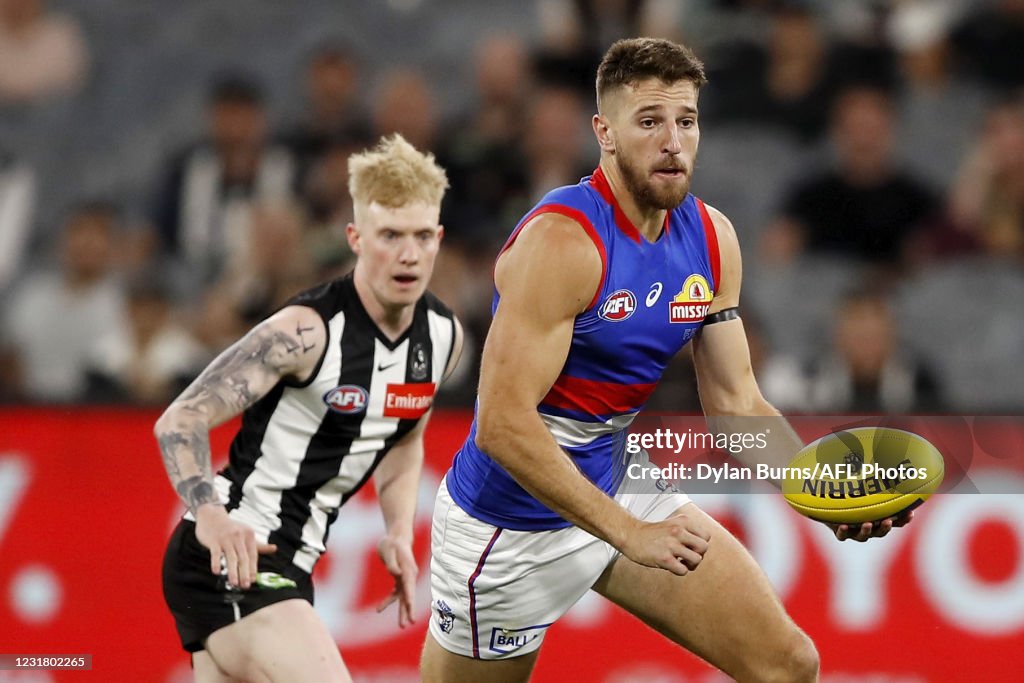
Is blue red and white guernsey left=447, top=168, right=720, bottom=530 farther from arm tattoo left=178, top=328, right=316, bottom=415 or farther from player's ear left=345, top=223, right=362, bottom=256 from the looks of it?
player's ear left=345, top=223, right=362, bottom=256

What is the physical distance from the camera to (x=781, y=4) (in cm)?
858

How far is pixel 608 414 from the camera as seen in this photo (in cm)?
420

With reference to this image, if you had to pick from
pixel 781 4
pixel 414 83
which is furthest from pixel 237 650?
pixel 781 4

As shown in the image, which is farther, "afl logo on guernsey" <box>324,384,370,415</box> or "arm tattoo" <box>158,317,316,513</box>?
"afl logo on guernsey" <box>324,384,370,415</box>

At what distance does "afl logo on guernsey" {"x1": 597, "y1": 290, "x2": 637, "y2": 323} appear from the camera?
390 centimetres

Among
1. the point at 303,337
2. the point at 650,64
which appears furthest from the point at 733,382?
the point at 303,337

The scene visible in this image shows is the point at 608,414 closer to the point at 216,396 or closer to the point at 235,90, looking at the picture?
the point at 216,396

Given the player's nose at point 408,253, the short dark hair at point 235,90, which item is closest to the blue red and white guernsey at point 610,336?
the player's nose at point 408,253

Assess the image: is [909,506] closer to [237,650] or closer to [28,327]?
[237,650]

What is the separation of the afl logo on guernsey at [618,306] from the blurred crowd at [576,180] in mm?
3466

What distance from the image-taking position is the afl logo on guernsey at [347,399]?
455 cm

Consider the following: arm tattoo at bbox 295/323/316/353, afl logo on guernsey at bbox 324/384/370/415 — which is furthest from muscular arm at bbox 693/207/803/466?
arm tattoo at bbox 295/323/316/353

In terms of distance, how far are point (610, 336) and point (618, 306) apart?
9cm

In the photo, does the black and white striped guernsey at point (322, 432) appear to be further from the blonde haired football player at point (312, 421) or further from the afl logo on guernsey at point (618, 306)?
the afl logo on guernsey at point (618, 306)
